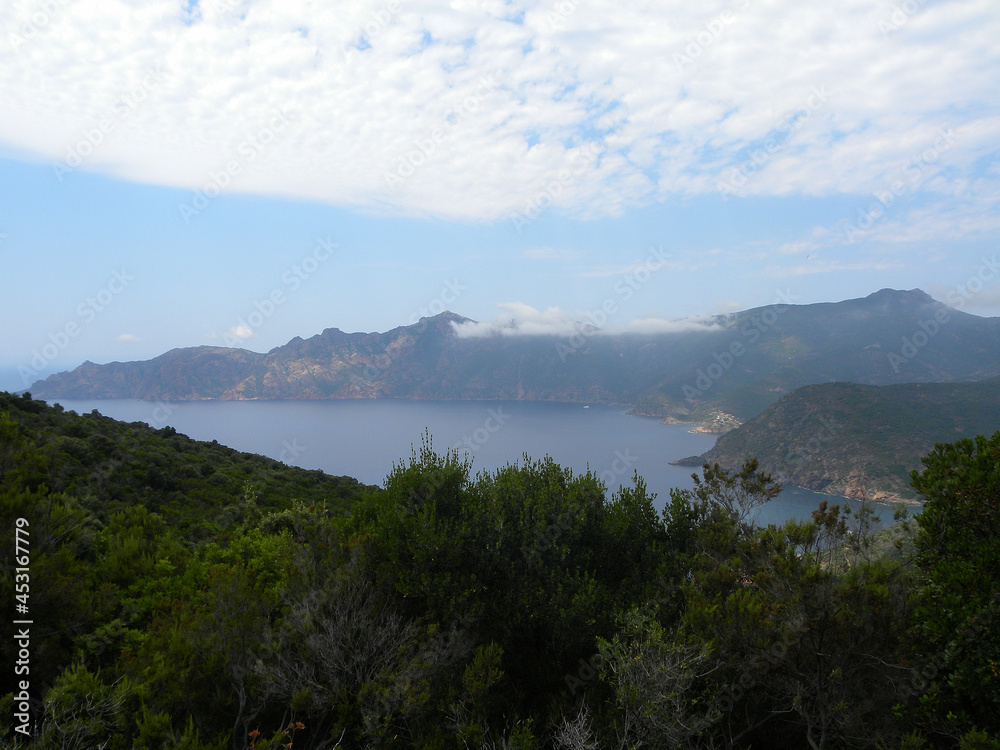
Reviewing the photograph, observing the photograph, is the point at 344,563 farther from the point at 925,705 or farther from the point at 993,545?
the point at 993,545

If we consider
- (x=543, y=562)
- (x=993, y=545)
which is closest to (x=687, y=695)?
(x=543, y=562)

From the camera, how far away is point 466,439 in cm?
14288

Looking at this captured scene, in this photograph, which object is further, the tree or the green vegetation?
the green vegetation

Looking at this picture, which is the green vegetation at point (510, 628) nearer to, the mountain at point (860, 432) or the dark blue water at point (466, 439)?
the dark blue water at point (466, 439)

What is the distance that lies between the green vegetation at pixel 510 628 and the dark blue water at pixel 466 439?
239 feet

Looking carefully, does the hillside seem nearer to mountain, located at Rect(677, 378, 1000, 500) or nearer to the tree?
the tree

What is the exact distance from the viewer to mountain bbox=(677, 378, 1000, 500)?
8475 cm

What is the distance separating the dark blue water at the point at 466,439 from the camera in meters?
106

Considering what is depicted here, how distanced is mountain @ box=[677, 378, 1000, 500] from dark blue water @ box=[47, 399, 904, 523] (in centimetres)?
511

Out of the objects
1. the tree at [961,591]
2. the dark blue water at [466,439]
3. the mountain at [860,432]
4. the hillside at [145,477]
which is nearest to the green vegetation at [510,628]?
the tree at [961,591]

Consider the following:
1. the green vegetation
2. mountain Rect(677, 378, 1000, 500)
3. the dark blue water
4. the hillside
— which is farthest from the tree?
mountain Rect(677, 378, 1000, 500)

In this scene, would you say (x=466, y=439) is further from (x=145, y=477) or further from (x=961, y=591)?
(x=961, y=591)

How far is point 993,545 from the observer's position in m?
6.20

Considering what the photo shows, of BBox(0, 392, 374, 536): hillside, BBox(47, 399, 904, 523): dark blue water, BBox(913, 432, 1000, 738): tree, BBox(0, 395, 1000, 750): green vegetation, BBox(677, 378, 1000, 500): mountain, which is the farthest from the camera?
BBox(47, 399, 904, 523): dark blue water
